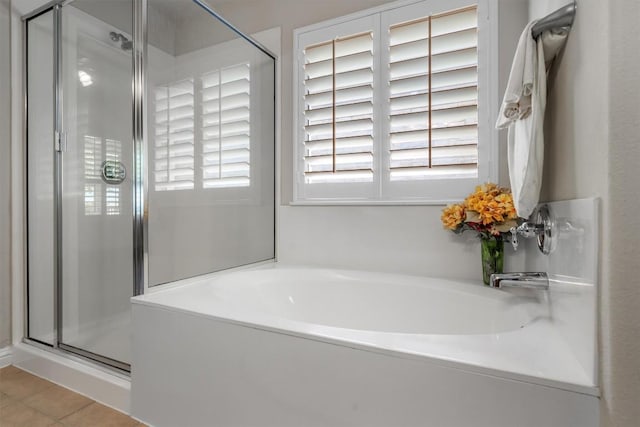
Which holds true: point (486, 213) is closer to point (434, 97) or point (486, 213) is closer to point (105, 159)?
point (434, 97)

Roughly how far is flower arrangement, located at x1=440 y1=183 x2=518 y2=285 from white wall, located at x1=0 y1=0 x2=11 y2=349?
245 centimetres

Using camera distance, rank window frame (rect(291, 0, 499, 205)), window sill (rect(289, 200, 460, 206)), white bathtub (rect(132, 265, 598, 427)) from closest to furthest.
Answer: white bathtub (rect(132, 265, 598, 427)), window frame (rect(291, 0, 499, 205)), window sill (rect(289, 200, 460, 206))

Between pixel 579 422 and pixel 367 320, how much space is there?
3.62 ft

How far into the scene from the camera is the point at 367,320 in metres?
1.75

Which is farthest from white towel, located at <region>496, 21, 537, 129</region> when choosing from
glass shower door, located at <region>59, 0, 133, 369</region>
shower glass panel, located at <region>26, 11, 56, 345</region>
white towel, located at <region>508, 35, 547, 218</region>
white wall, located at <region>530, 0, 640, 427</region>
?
shower glass panel, located at <region>26, 11, 56, 345</region>

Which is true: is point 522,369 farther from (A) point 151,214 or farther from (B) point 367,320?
(A) point 151,214

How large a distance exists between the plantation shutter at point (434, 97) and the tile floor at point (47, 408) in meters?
1.85

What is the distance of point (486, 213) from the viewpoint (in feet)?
4.89

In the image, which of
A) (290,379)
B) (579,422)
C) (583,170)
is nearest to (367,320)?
(290,379)

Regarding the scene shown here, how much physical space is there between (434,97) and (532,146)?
88 cm

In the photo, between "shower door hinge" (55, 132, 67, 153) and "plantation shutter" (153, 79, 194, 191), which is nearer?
"plantation shutter" (153, 79, 194, 191)

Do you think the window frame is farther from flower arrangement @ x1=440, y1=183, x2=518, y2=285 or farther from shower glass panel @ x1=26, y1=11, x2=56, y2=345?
shower glass panel @ x1=26, y1=11, x2=56, y2=345

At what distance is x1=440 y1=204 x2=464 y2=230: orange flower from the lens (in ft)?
5.18

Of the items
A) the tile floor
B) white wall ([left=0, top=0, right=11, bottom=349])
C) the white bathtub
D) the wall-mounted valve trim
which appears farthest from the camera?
white wall ([left=0, top=0, right=11, bottom=349])
